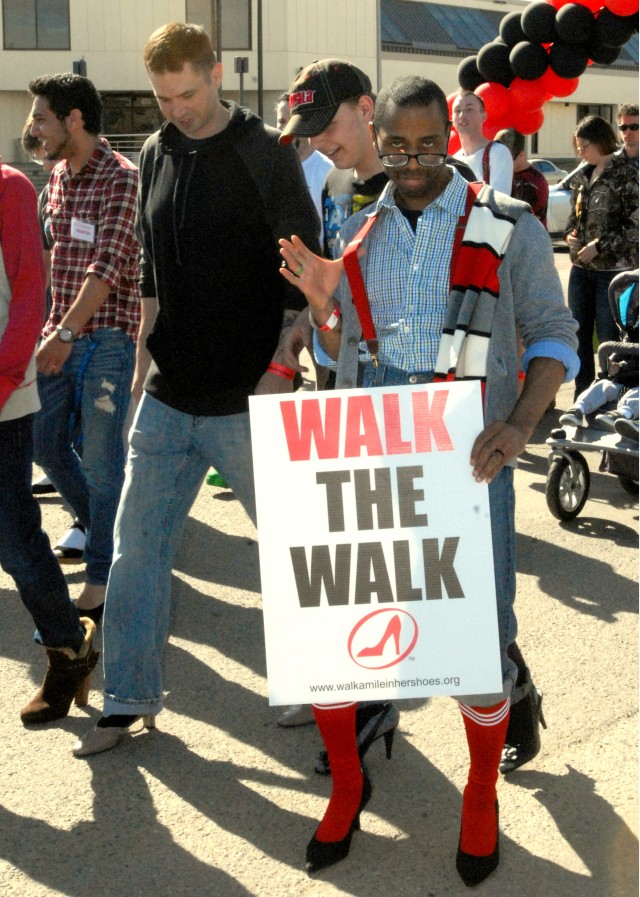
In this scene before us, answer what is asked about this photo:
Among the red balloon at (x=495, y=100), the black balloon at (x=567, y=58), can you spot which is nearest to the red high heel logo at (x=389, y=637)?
the black balloon at (x=567, y=58)

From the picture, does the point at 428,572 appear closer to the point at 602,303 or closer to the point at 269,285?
the point at 269,285

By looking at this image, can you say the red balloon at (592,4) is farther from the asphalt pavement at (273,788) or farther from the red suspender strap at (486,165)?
the asphalt pavement at (273,788)

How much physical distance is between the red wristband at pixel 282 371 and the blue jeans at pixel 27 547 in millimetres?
944

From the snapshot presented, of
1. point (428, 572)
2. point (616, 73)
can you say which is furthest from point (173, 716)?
point (616, 73)

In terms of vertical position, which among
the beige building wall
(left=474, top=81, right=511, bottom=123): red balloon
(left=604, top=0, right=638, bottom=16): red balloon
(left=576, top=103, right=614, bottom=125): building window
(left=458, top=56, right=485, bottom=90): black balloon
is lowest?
(left=474, top=81, right=511, bottom=123): red balloon

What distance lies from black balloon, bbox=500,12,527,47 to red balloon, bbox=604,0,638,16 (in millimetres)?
972

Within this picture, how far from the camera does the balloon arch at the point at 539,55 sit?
8742 millimetres

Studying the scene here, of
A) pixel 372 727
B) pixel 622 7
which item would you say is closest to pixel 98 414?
pixel 372 727

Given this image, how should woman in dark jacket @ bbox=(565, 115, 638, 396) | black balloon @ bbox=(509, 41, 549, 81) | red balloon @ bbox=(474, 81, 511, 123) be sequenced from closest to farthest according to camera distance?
1. woman in dark jacket @ bbox=(565, 115, 638, 396)
2. black balloon @ bbox=(509, 41, 549, 81)
3. red balloon @ bbox=(474, 81, 511, 123)

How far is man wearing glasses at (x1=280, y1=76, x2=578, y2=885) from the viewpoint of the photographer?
9.72 ft

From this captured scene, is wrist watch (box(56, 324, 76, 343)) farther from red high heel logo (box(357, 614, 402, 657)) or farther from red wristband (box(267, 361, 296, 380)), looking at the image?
red high heel logo (box(357, 614, 402, 657))

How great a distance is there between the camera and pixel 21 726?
13.7 feet

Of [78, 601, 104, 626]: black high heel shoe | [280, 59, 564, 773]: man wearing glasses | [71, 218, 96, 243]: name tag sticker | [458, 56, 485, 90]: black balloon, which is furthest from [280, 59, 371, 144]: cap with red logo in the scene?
[458, 56, 485, 90]: black balloon

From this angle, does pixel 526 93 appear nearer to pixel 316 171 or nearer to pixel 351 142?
pixel 316 171
